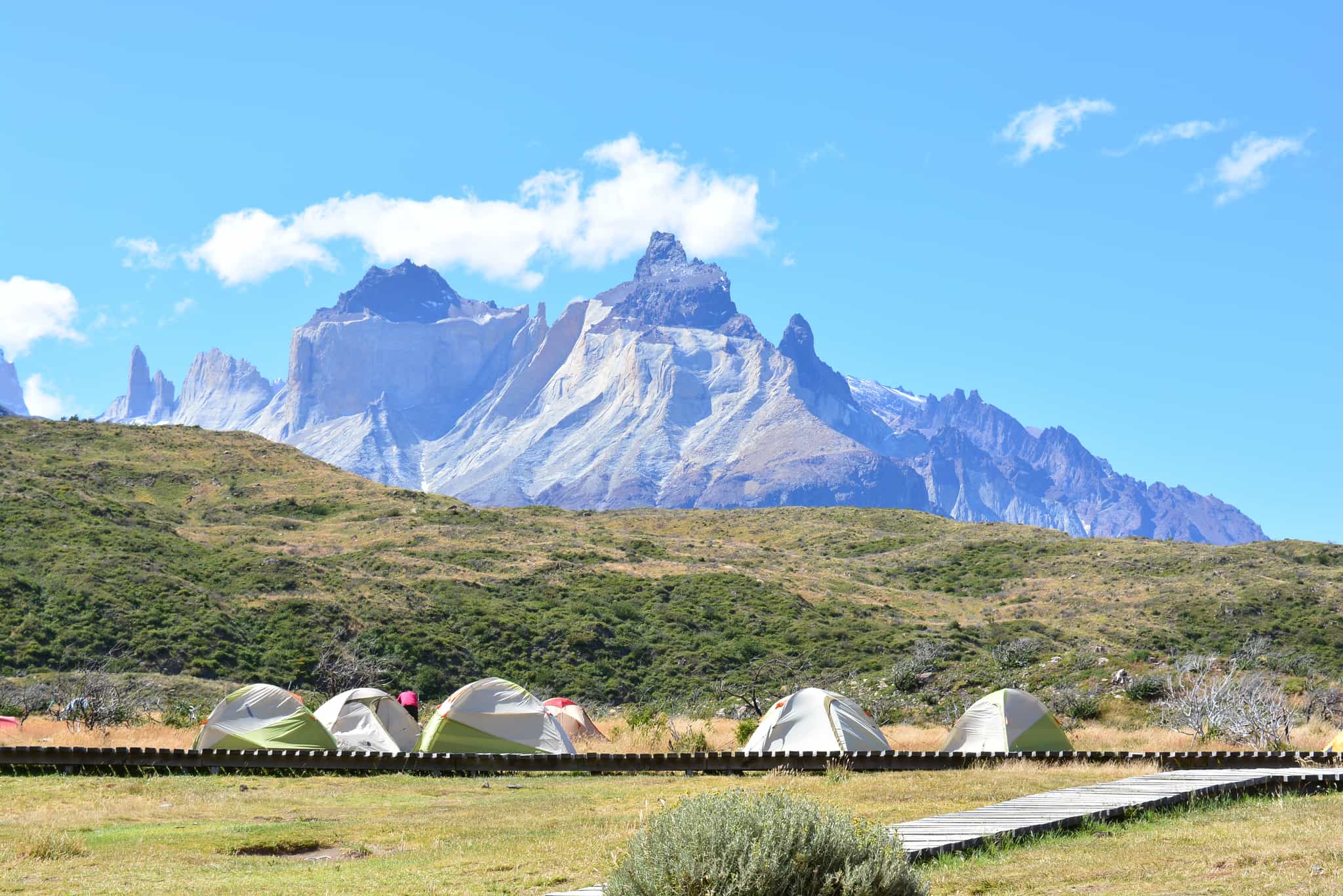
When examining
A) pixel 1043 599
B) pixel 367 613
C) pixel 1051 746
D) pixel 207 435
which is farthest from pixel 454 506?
pixel 1051 746

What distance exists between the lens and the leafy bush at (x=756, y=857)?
662cm

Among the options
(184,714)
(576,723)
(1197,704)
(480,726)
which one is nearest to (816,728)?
(480,726)

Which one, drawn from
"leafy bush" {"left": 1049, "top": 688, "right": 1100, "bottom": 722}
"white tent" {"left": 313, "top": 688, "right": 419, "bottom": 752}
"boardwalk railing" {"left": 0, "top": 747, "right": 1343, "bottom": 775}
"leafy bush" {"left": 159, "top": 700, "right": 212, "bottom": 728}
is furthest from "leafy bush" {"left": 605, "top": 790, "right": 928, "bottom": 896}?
"leafy bush" {"left": 1049, "top": 688, "right": 1100, "bottom": 722}

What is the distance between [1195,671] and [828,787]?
2242cm

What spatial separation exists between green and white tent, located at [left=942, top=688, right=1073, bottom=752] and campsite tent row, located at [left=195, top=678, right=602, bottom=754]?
796 cm

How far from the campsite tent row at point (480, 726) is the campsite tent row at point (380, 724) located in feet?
0.06

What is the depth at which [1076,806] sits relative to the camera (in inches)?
453

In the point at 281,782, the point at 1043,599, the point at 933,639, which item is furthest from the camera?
the point at 1043,599

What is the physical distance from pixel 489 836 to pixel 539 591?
144 feet

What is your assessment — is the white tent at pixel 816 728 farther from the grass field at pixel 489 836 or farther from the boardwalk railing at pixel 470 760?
the grass field at pixel 489 836

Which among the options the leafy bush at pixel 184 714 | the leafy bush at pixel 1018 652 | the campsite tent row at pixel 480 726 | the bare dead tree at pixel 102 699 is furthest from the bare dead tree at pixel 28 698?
the leafy bush at pixel 1018 652

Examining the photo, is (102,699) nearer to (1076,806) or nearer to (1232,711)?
(1076,806)

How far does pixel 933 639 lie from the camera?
47.7 m

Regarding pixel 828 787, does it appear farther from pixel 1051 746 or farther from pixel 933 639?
pixel 933 639
